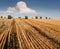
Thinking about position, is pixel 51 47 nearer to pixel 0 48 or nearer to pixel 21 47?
pixel 21 47

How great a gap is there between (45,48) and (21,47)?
5.67ft

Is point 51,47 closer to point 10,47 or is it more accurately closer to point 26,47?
point 26,47

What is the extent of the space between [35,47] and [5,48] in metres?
2.14

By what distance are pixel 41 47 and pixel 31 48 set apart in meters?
0.82

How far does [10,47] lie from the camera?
1082 centimetres

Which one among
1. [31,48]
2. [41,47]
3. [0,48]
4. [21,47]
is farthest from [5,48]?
[41,47]

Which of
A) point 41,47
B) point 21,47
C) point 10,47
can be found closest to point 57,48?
point 41,47

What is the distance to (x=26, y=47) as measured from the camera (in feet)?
35.7

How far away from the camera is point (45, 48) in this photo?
1060 centimetres

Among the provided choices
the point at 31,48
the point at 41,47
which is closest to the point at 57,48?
the point at 41,47

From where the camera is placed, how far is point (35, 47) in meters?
10.9

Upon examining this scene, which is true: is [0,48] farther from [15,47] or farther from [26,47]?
[26,47]

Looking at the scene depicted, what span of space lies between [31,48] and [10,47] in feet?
5.04

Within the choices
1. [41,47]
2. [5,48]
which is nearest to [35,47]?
[41,47]
